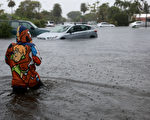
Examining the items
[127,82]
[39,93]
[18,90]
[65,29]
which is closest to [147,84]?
[127,82]

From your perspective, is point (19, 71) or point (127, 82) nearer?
point (19, 71)

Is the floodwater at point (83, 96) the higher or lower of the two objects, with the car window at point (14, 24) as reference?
lower

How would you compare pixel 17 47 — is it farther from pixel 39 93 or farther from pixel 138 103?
pixel 138 103

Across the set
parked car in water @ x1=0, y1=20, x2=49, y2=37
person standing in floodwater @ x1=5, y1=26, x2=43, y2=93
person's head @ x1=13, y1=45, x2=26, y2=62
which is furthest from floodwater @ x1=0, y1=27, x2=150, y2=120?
parked car in water @ x1=0, y1=20, x2=49, y2=37

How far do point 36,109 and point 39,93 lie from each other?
87 centimetres

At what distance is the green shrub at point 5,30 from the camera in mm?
22487

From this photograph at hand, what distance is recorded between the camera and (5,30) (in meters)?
22.8

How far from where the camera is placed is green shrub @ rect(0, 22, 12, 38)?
22.5m

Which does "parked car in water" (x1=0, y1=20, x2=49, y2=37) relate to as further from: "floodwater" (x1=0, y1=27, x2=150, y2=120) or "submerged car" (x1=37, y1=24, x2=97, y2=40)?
"floodwater" (x1=0, y1=27, x2=150, y2=120)

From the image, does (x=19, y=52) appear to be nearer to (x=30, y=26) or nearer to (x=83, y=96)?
(x=83, y=96)

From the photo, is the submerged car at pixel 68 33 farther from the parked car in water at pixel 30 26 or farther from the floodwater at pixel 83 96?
the floodwater at pixel 83 96

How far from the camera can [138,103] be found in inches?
203

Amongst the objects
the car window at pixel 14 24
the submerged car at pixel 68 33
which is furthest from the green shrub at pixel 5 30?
the submerged car at pixel 68 33

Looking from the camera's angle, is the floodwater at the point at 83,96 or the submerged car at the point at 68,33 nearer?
the floodwater at the point at 83,96
